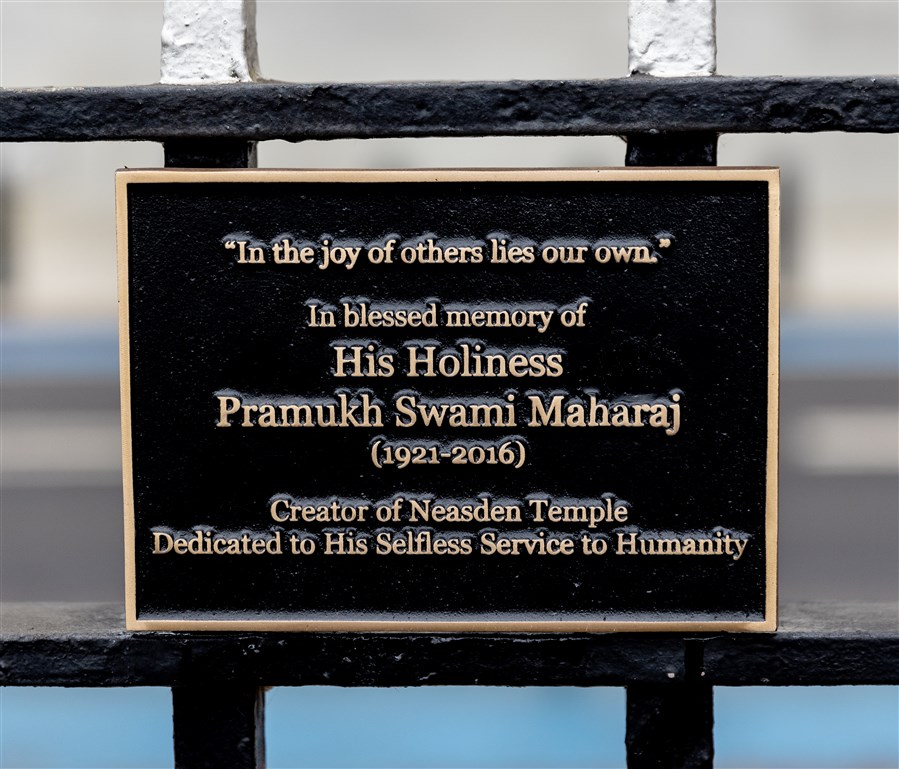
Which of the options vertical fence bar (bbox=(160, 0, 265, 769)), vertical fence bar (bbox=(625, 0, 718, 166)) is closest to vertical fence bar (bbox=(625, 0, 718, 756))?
vertical fence bar (bbox=(625, 0, 718, 166))

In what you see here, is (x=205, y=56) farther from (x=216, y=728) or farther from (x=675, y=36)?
(x=216, y=728)

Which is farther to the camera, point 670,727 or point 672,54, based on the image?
point 670,727

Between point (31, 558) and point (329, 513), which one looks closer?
point (329, 513)

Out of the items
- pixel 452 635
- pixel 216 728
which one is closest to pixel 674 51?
pixel 452 635

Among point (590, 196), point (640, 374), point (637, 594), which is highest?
point (590, 196)

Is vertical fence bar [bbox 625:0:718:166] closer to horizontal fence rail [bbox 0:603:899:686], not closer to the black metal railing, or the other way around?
the black metal railing

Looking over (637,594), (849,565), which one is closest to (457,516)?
(637,594)

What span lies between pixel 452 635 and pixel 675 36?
106cm

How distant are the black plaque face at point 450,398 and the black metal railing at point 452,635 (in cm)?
5

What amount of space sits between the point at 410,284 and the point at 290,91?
1.21 feet

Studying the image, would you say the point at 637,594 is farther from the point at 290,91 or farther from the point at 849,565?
the point at 849,565

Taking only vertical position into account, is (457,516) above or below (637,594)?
above

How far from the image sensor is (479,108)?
1950mm

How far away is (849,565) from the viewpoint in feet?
20.6
